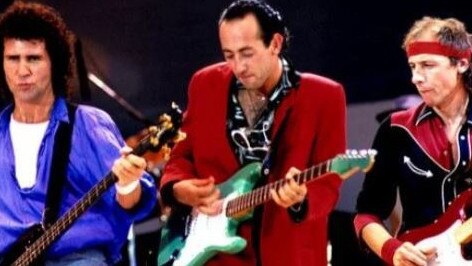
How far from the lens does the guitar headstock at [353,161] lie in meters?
3.70

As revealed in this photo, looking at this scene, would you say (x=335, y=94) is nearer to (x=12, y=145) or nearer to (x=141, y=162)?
(x=141, y=162)

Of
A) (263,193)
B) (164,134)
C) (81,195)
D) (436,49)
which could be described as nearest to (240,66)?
(164,134)

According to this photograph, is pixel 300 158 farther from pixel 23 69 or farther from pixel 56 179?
pixel 23 69

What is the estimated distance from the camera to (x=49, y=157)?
4391mm

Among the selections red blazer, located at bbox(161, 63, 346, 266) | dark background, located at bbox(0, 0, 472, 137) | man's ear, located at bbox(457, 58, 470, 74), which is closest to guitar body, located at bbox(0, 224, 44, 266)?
red blazer, located at bbox(161, 63, 346, 266)

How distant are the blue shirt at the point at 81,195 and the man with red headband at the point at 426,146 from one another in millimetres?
893

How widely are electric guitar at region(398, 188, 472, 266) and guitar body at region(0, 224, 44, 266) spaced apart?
1.45 metres

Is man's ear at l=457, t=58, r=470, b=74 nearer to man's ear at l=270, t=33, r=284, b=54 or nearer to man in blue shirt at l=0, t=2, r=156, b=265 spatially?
man's ear at l=270, t=33, r=284, b=54

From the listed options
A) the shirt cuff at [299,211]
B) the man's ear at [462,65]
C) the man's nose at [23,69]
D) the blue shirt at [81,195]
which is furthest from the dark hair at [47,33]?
the man's ear at [462,65]

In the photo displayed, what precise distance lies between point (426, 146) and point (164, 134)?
96 cm

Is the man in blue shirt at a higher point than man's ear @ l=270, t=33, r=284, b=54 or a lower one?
lower

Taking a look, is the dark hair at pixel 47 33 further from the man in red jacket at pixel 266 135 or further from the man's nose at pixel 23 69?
the man in red jacket at pixel 266 135

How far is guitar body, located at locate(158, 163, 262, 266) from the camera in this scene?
4.16m

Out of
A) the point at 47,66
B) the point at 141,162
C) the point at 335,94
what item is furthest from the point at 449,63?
the point at 47,66
